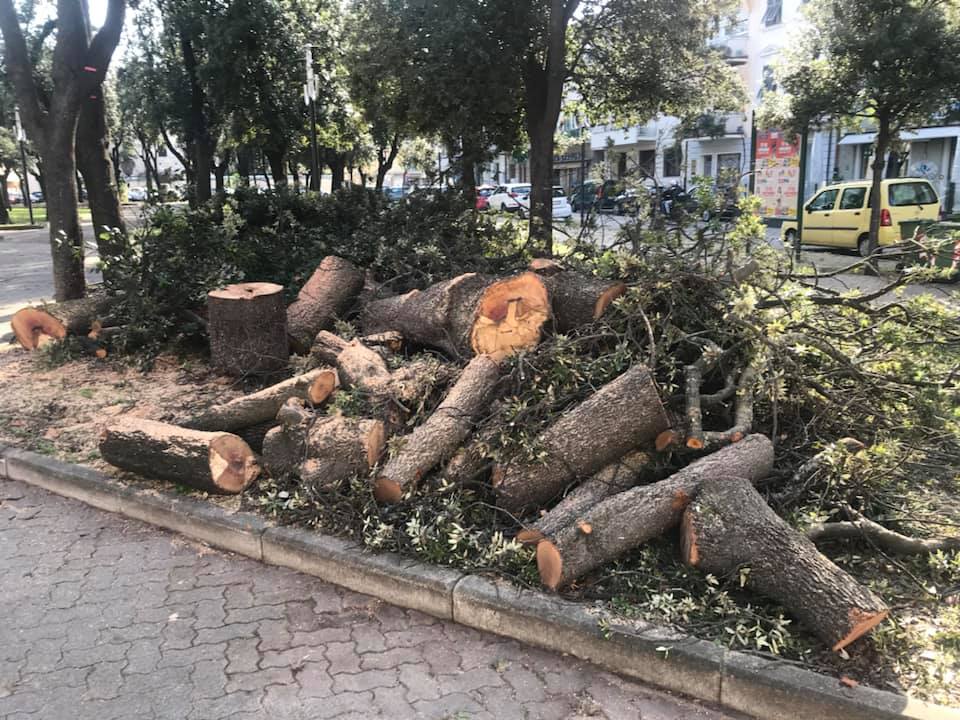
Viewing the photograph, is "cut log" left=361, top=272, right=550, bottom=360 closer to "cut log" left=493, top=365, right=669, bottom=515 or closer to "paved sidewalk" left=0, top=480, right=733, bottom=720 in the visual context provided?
"cut log" left=493, top=365, right=669, bottom=515

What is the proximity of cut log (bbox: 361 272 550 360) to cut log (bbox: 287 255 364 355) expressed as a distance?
112 cm

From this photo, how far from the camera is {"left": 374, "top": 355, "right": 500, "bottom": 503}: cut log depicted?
383 cm

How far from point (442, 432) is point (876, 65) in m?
12.0

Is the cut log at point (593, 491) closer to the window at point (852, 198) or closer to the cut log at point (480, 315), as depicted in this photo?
the cut log at point (480, 315)

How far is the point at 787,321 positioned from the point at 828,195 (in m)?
14.8

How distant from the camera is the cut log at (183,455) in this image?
4.21m

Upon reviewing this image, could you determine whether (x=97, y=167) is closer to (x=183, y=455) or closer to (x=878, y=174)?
(x=183, y=455)

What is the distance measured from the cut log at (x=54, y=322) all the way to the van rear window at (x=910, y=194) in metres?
15.1

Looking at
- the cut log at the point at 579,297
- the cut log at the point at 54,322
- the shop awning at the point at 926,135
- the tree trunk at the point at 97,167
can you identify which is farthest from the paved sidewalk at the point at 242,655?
→ the shop awning at the point at 926,135

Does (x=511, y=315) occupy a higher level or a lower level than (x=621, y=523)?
higher

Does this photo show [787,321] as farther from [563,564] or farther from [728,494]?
[563,564]

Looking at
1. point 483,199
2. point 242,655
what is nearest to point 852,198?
point 483,199

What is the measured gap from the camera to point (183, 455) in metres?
4.23

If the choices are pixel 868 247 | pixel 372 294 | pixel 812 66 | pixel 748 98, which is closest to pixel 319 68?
pixel 748 98
